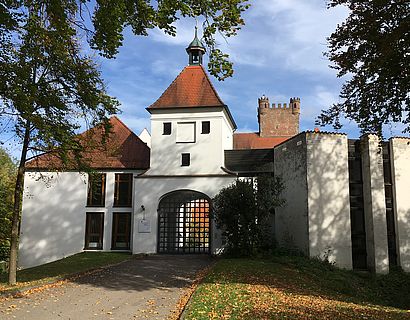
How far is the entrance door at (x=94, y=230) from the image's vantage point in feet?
74.3

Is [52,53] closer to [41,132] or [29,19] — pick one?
[41,132]

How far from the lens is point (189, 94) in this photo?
77.8 feet

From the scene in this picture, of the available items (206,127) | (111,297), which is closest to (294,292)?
(111,297)

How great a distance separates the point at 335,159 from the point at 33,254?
56.7ft

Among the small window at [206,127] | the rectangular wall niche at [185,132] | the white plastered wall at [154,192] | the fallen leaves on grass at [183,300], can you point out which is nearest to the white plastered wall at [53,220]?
the white plastered wall at [154,192]

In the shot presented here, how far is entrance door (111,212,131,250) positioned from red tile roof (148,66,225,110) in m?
6.45

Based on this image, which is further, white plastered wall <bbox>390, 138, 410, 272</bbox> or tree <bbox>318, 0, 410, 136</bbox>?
white plastered wall <bbox>390, 138, 410, 272</bbox>

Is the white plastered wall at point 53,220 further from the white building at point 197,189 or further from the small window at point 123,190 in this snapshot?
the small window at point 123,190

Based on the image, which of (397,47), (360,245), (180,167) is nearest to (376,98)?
(397,47)

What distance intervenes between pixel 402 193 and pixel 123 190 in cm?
1465

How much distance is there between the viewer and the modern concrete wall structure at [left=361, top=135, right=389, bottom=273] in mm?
17688

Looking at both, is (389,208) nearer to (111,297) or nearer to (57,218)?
(111,297)

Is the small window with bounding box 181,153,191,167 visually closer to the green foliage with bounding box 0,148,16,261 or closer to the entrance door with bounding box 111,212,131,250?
the entrance door with bounding box 111,212,131,250

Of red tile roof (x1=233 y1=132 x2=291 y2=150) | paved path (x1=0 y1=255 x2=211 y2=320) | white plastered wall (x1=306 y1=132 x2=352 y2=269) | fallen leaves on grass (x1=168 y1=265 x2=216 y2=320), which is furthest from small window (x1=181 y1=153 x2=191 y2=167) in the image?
red tile roof (x1=233 y1=132 x2=291 y2=150)
